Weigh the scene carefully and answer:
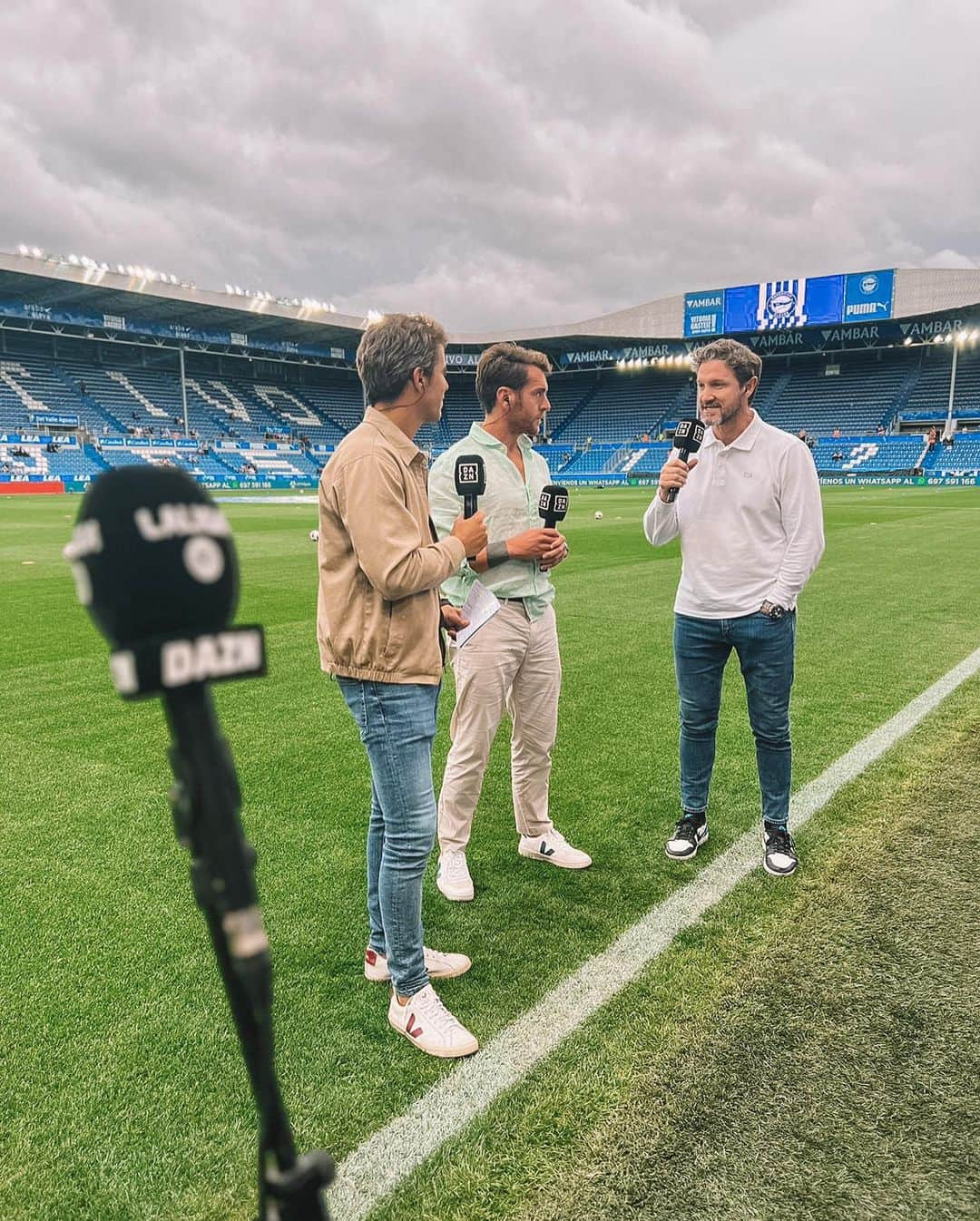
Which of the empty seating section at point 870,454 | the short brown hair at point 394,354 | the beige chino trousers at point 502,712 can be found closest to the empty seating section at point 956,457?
the empty seating section at point 870,454

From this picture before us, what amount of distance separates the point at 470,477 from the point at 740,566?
1345mm

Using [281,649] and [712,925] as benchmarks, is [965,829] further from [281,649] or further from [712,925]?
[281,649]

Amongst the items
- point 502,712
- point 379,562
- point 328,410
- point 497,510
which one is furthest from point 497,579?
point 328,410

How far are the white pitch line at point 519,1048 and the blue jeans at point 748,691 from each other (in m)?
0.32

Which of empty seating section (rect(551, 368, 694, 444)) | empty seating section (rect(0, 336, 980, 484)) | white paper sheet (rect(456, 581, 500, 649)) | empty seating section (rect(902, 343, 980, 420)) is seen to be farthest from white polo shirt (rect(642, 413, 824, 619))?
empty seating section (rect(551, 368, 694, 444))

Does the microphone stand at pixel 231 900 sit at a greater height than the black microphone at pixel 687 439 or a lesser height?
lesser

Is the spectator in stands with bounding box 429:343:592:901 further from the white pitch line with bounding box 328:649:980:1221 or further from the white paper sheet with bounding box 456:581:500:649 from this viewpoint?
the white pitch line with bounding box 328:649:980:1221

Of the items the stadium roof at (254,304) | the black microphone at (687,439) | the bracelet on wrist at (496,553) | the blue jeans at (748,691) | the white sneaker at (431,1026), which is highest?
the stadium roof at (254,304)

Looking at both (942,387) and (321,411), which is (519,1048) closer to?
(942,387)

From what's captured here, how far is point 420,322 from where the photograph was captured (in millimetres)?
2203

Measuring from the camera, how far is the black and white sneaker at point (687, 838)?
11.2 ft

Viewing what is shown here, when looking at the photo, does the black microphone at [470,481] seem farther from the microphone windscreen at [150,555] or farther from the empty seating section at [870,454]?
the empty seating section at [870,454]

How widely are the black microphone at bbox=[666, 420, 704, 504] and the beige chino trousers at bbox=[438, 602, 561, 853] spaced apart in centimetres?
76

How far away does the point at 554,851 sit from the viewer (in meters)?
3.37
